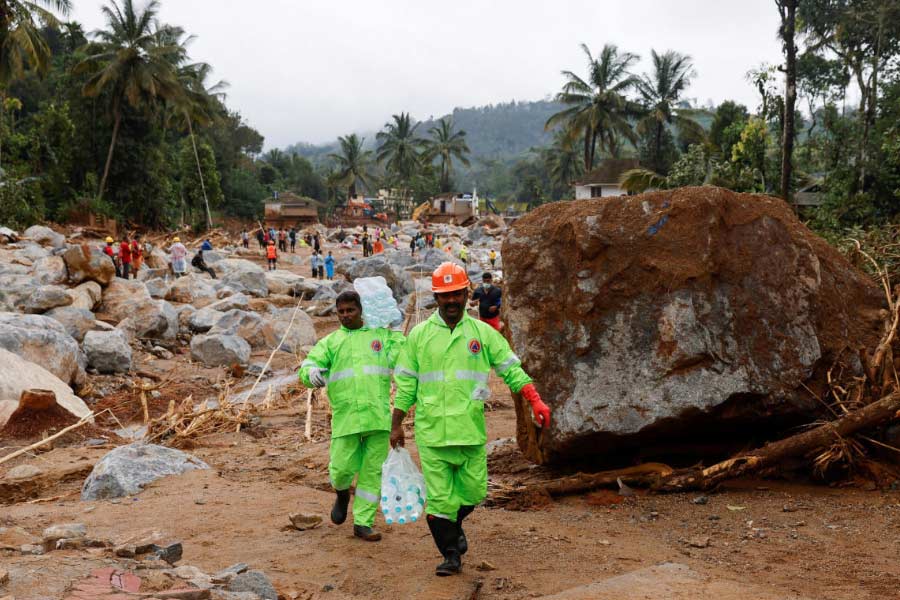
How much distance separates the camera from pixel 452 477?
4227mm

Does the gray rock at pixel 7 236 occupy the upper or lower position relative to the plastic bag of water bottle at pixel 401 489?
upper

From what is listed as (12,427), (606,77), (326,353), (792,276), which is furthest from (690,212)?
(606,77)

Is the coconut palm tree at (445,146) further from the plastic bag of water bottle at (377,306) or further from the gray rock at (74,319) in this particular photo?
the plastic bag of water bottle at (377,306)

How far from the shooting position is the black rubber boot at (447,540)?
161 inches

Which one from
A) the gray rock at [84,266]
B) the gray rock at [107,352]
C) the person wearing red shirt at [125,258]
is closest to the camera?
the gray rock at [107,352]

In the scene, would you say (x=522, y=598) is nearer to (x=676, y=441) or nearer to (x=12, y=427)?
(x=676, y=441)

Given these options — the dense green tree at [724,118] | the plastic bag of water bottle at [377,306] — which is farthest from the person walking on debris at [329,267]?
the plastic bag of water bottle at [377,306]

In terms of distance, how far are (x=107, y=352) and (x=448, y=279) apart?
28.8ft

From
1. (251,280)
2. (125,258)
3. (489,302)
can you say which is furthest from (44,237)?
(489,302)

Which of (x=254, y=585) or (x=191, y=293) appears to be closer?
(x=254, y=585)

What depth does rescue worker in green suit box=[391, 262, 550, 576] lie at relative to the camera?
4.14 m

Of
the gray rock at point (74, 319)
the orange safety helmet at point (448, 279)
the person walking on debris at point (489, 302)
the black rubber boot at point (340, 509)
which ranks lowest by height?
the black rubber boot at point (340, 509)

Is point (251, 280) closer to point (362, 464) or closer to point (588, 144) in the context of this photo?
point (362, 464)

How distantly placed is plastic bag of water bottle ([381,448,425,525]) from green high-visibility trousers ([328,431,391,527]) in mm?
359
